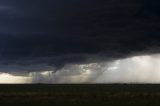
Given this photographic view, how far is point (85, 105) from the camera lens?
59.8 metres

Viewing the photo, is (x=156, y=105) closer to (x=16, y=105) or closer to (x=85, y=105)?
(x=85, y=105)

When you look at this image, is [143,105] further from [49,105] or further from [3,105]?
[3,105]

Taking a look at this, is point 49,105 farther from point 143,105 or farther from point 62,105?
point 143,105

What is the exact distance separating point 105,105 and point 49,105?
9.70 m

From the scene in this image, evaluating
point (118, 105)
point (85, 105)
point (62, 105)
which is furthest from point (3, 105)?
point (118, 105)

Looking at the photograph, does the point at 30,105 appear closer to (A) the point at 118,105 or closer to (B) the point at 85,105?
(B) the point at 85,105

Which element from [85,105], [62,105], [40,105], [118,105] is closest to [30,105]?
[40,105]

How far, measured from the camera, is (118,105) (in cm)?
6009

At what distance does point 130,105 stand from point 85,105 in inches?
301

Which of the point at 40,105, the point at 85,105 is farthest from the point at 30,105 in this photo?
the point at 85,105

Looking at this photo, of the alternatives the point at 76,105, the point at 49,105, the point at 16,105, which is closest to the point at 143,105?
the point at 76,105

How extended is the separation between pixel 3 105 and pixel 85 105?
1463cm

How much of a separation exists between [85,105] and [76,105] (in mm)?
1671

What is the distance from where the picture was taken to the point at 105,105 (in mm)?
60000
